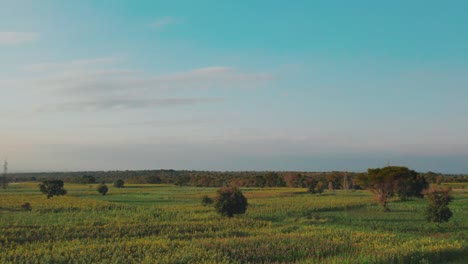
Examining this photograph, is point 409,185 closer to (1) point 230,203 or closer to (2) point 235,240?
(1) point 230,203

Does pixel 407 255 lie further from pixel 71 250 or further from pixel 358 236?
pixel 71 250

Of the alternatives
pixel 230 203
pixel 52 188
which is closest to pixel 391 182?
pixel 230 203

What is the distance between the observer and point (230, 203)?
50562 millimetres

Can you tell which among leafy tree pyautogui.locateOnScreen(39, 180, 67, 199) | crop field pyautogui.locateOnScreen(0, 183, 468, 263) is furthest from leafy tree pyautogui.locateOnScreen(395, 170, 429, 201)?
leafy tree pyautogui.locateOnScreen(39, 180, 67, 199)

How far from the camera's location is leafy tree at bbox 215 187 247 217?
50500 mm

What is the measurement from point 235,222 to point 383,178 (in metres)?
33.9

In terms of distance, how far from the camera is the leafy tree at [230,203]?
166 feet

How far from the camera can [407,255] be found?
22984mm

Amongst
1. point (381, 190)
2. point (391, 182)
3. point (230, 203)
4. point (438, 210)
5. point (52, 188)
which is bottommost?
point (52, 188)

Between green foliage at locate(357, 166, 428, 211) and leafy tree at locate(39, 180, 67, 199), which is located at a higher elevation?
Result: green foliage at locate(357, 166, 428, 211)

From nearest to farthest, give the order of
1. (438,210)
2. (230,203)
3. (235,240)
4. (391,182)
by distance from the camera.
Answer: (235,240), (438,210), (230,203), (391,182)

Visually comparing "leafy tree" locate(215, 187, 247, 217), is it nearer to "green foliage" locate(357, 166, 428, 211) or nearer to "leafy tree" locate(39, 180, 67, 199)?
"green foliage" locate(357, 166, 428, 211)

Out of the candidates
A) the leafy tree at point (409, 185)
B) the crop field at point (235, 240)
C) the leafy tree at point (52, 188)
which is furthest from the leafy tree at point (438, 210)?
the leafy tree at point (52, 188)

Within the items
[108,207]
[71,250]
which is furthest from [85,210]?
[71,250]
